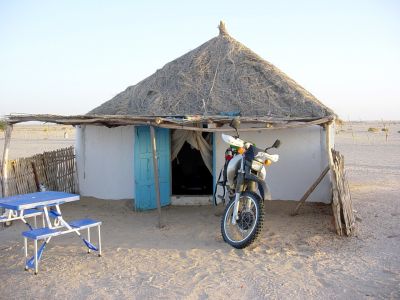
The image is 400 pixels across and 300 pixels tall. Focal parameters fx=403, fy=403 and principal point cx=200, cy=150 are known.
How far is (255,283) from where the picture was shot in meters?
4.74

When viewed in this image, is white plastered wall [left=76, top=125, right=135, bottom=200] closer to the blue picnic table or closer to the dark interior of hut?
the dark interior of hut

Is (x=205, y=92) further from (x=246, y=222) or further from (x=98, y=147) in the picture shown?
(x=246, y=222)

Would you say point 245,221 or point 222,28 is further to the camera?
point 222,28

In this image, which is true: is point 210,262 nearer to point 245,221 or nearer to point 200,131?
point 245,221

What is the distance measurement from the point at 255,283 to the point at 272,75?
595 centimetres

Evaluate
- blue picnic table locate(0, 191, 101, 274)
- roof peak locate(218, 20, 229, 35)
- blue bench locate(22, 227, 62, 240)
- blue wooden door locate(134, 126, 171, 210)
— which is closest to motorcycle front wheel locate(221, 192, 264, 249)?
blue picnic table locate(0, 191, 101, 274)

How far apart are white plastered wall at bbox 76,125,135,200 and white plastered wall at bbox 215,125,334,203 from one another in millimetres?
2145

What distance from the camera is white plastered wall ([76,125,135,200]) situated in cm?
943

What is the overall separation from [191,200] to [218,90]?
2642mm

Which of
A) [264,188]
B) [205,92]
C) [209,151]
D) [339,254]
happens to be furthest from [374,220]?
[205,92]

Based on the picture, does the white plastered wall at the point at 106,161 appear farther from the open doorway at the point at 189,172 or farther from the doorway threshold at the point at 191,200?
the open doorway at the point at 189,172

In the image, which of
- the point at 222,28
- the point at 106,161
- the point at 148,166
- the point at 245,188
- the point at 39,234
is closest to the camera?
the point at 39,234

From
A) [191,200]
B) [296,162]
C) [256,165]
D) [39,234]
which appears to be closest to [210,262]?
[256,165]

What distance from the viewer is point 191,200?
30.7ft
